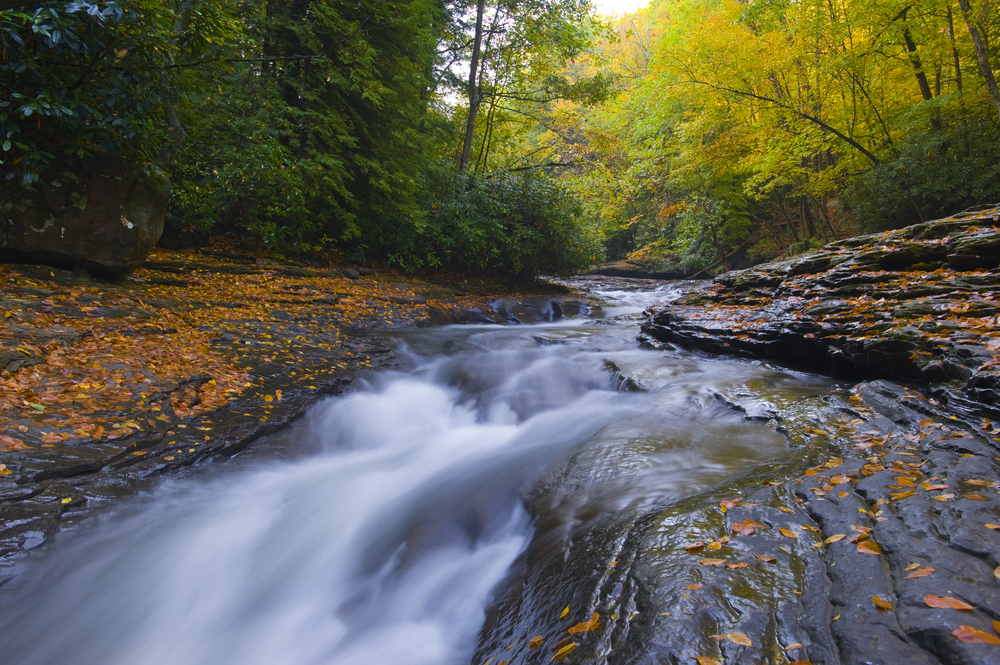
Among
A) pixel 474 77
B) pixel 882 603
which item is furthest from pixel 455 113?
pixel 882 603

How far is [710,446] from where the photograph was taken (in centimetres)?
369

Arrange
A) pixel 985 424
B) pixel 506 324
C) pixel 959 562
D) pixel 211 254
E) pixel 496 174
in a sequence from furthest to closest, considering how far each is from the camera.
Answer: pixel 496 174, pixel 506 324, pixel 211 254, pixel 985 424, pixel 959 562

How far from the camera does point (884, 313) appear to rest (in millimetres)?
5336

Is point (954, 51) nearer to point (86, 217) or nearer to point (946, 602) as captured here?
point (946, 602)

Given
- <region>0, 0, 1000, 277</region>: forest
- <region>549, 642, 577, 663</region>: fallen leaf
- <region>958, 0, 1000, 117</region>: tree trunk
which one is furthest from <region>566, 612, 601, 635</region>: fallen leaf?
<region>958, 0, 1000, 117</region>: tree trunk

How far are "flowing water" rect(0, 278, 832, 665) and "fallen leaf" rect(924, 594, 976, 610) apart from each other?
1260 millimetres

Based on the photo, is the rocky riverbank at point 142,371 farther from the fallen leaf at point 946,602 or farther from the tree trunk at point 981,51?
the tree trunk at point 981,51

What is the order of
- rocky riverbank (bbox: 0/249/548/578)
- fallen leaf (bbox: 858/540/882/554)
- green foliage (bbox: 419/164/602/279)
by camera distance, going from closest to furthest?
fallen leaf (bbox: 858/540/882/554), rocky riverbank (bbox: 0/249/548/578), green foliage (bbox: 419/164/602/279)

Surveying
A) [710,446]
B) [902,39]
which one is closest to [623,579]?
[710,446]

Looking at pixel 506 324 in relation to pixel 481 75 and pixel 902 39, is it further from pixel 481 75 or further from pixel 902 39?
pixel 902 39

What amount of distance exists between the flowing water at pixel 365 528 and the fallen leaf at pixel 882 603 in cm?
114

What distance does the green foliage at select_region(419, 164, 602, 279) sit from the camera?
1253cm

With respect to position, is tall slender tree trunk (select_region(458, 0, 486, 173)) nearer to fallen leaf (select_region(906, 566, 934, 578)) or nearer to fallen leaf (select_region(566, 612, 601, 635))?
fallen leaf (select_region(566, 612, 601, 635))

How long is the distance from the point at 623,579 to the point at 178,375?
470 cm
